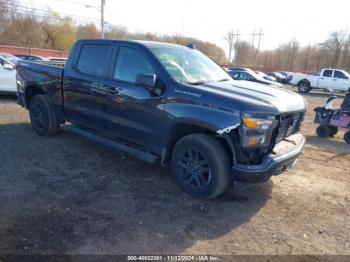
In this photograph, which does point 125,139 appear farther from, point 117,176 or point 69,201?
point 69,201

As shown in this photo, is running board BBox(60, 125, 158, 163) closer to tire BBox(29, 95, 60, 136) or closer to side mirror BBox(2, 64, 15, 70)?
tire BBox(29, 95, 60, 136)

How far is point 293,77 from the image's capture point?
981 inches

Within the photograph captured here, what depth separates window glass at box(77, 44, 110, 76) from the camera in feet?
16.4

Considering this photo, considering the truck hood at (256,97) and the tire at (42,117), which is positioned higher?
the truck hood at (256,97)

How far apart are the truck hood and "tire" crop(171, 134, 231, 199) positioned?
581 millimetres

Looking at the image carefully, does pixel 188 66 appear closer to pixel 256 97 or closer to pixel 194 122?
pixel 194 122

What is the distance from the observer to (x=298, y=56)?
222 ft

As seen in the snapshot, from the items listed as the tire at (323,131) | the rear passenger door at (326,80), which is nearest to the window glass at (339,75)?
the rear passenger door at (326,80)

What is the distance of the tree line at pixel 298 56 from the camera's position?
5394cm

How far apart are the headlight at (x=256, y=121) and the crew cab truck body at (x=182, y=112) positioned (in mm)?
11

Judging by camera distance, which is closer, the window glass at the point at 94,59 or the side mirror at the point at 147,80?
the side mirror at the point at 147,80

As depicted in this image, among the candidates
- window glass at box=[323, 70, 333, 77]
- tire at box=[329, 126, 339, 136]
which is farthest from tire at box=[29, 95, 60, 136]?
window glass at box=[323, 70, 333, 77]

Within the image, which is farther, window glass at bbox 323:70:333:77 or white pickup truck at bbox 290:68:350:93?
window glass at bbox 323:70:333:77

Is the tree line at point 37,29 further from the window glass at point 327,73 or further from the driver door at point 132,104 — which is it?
the driver door at point 132,104
